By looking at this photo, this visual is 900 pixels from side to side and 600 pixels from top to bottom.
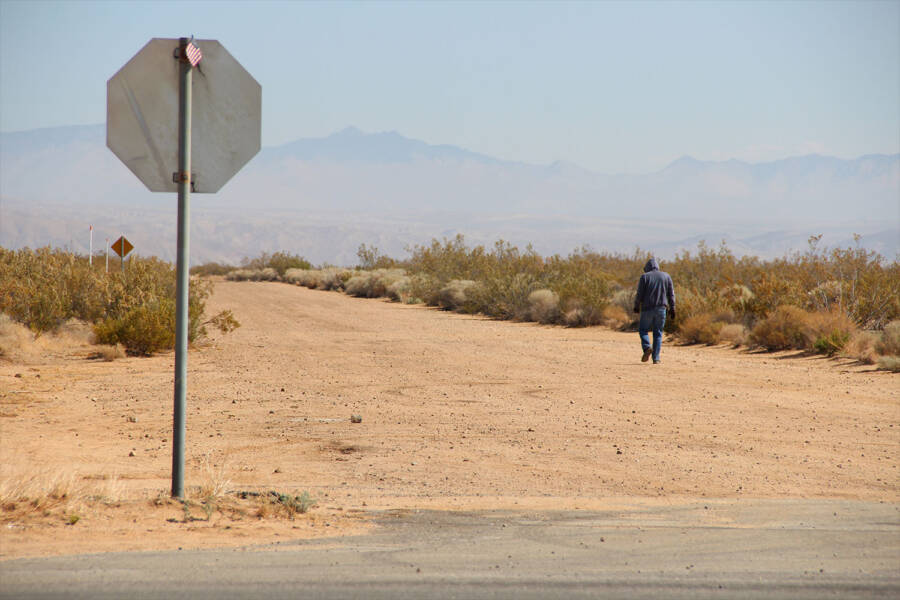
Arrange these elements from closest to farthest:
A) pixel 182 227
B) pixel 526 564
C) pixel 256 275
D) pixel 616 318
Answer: pixel 526 564 < pixel 182 227 < pixel 616 318 < pixel 256 275

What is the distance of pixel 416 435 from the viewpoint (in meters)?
10.6

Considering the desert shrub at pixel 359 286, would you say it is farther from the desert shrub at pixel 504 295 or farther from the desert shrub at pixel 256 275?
the desert shrub at pixel 256 275

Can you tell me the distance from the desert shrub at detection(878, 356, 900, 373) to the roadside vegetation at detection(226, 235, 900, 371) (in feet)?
0.06

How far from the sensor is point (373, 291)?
170ft

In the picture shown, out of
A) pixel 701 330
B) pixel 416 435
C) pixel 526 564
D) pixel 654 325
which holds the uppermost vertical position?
pixel 654 325

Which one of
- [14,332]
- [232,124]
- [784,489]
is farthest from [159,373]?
[784,489]

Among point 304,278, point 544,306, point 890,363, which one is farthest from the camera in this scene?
point 304,278

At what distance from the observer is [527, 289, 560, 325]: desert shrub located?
3133 centimetres

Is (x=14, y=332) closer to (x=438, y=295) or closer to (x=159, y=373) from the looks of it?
(x=159, y=373)

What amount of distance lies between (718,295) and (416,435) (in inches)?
661

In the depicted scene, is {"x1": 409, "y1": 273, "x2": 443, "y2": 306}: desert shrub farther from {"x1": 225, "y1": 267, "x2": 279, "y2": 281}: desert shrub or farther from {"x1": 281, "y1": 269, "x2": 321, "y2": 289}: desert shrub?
{"x1": 225, "y1": 267, "x2": 279, "y2": 281}: desert shrub

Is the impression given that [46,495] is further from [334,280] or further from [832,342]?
[334,280]

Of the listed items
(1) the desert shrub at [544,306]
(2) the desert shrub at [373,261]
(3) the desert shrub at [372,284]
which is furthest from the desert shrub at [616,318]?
(2) the desert shrub at [373,261]

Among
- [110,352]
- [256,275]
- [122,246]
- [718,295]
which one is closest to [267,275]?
[256,275]
